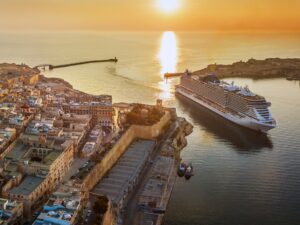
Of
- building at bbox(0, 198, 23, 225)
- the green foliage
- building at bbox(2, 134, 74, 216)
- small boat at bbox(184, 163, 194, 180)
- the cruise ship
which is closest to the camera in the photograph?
building at bbox(0, 198, 23, 225)

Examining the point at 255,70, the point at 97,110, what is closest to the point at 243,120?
the point at 97,110

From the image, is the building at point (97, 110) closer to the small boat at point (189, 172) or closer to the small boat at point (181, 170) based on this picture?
the small boat at point (181, 170)

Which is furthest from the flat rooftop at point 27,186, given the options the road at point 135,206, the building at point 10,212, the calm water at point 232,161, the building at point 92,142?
the calm water at point 232,161

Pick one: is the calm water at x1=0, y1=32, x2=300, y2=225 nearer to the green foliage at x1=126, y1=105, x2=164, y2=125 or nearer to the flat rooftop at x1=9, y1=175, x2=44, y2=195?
the green foliage at x1=126, y1=105, x2=164, y2=125

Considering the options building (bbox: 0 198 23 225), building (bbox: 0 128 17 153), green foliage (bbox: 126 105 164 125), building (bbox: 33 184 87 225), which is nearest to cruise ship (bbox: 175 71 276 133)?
green foliage (bbox: 126 105 164 125)

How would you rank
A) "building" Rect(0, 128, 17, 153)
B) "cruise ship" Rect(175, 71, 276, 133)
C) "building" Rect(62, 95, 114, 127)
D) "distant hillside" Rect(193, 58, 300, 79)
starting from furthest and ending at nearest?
"distant hillside" Rect(193, 58, 300, 79)
"cruise ship" Rect(175, 71, 276, 133)
"building" Rect(62, 95, 114, 127)
"building" Rect(0, 128, 17, 153)
